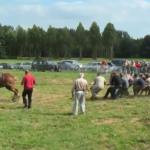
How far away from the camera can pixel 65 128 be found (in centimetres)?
1154

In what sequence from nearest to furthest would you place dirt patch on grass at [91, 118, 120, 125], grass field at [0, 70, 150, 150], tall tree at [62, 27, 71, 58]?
grass field at [0, 70, 150, 150], dirt patch on grass at [91, 118, 120, 125], tall tree at [62, 27, 71, 58]

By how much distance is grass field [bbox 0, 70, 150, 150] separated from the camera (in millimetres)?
9711

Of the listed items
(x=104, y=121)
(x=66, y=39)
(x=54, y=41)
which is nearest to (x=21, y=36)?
(x=54, y=41)

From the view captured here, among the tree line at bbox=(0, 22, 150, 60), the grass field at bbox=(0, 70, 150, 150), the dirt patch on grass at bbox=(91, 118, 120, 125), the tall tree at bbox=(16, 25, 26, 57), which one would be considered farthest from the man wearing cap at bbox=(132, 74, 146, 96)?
the tall tree at bbox=(16, 25, 26, 57)

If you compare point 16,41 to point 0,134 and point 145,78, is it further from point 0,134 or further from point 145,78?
point 0,134

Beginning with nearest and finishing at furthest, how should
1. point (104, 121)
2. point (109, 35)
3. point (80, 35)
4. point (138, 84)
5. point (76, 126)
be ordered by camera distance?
point (76, 126) → point (104, 121) → point (138, 84) → point (109, 35) → point (80, 35)

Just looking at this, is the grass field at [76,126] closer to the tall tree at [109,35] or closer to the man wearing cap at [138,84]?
the man wearing cap at [138,84]

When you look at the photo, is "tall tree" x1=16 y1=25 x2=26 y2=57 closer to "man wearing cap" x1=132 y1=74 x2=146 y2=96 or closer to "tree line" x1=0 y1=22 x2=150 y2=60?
"tree line" x1=0 y1=22 x2=150 y2=60

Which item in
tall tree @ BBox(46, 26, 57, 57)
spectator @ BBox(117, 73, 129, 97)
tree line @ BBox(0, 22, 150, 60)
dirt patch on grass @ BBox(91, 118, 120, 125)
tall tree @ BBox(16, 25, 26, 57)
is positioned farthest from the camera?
tall tree @ BBox(46, 26, 57, 57)

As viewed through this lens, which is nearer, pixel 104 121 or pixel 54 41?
pixel 104 121

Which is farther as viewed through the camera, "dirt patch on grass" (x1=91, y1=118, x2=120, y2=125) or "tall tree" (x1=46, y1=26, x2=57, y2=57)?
"tall tree" (x1=46, y1=26, x2=57, y2=57)

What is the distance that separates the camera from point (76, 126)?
11.7 m

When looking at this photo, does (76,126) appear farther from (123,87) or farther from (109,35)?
(109,35)

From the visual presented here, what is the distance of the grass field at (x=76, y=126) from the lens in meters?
9.71
